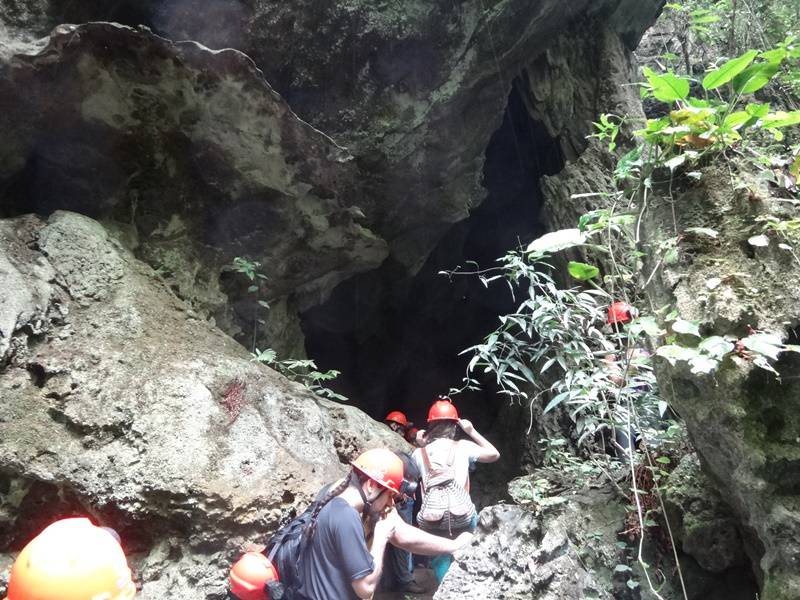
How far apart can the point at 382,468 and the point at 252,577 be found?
0.79 metres

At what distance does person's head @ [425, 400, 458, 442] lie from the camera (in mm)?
4223

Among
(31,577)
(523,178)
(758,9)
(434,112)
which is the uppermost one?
(758,9)

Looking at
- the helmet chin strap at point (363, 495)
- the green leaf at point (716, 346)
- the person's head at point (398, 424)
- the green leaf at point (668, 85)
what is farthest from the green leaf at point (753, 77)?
the person's head at point (398, 424)

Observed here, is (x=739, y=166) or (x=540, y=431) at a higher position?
(x=739, y=166)

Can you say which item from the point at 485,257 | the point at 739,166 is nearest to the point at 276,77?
the point at 739,166

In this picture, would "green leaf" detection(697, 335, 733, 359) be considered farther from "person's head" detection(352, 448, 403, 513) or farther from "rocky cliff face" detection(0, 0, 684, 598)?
"person's head" detection(352, 448, 403, 513)

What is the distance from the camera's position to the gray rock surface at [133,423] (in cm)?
330

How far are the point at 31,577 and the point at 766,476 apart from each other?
258 centimetres

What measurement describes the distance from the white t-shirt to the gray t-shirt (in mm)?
1323

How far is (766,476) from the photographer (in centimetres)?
206

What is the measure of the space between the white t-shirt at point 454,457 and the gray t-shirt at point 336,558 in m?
1.32

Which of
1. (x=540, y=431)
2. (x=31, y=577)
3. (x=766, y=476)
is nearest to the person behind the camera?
(x=31, y=577)

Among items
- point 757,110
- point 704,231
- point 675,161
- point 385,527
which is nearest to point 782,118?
point 757,110

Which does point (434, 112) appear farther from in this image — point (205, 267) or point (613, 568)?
point (613, 568)
